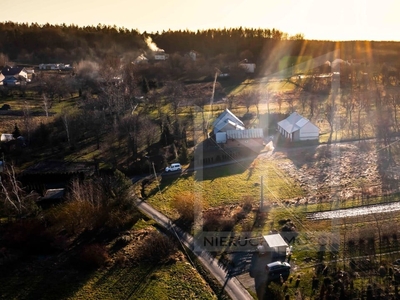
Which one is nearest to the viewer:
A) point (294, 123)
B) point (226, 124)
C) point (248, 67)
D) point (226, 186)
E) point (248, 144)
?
point (226, 186)

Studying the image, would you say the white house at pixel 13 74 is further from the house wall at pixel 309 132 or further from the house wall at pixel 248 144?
the house wall at pixel 309 132

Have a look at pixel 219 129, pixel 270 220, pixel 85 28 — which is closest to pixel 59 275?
pixel 270 220

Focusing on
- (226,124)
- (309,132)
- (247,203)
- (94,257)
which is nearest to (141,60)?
(226,124)

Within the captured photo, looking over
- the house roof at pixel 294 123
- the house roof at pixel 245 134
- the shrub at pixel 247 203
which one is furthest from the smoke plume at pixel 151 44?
the shrub at pixel 247 203

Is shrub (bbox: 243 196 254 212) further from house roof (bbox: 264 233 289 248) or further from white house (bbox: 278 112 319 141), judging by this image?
white house (bbox: 278 112 319 141)

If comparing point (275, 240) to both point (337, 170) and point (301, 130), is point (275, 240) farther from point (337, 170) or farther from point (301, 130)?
point (301, 130)

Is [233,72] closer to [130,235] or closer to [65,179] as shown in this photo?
[65,179]
